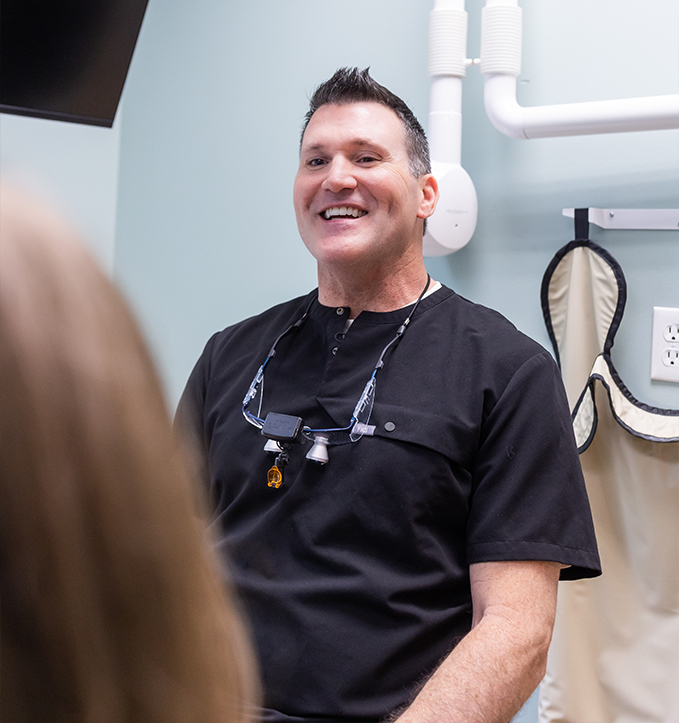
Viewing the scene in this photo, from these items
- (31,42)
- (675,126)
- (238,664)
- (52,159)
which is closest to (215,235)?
(52,159)

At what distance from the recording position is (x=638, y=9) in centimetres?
149

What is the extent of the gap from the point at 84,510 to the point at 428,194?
1195 mm

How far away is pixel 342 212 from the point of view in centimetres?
141

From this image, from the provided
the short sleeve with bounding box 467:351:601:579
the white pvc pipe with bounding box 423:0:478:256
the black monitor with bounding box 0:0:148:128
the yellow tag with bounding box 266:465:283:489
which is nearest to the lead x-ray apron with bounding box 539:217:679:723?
the white pvc pipe with bounding box 423:0:478:256

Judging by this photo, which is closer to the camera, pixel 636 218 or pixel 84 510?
pixel 84 510

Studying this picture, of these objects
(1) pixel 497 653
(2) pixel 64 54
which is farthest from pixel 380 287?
(2) pixel 64 54

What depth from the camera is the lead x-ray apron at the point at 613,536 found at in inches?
56.4

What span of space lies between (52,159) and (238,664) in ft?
6.45

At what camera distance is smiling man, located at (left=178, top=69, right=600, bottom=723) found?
1121mm

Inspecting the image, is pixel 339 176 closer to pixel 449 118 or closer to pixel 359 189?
pixel 359 189

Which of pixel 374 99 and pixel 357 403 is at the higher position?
pixel 374 99

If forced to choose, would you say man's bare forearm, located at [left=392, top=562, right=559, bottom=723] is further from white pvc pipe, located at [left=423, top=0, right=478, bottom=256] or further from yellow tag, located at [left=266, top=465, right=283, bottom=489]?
white pvc pipe, located at [left=423, top=0, right=478, bottom=256]

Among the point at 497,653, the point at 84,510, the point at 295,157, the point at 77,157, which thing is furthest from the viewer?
the point at 77,157

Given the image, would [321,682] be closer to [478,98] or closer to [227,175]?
[478,98]
